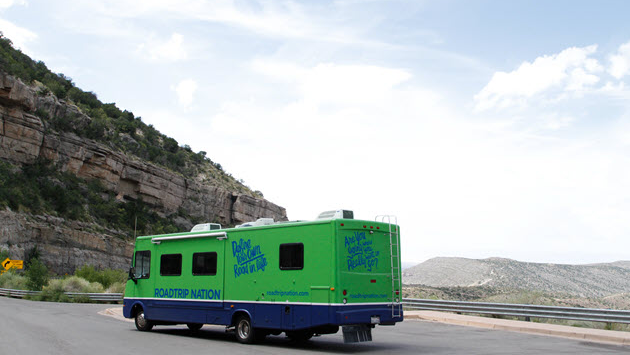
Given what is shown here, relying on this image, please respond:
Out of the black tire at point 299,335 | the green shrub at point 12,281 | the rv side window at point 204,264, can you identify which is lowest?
the black tire at point 299,335

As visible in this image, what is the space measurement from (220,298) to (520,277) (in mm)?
73123

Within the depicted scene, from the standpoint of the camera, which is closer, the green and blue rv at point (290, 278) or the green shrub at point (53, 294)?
the green and blue rv at point (290, 278)

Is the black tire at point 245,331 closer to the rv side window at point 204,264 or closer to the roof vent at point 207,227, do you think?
the rv side window at point 204,264

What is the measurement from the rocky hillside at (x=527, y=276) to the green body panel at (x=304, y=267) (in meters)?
61.0

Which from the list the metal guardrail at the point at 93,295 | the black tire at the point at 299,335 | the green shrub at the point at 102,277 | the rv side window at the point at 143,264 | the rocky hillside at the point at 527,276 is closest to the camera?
the black tire at the point at 299,335

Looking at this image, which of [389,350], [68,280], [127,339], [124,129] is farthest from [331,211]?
[124,129]

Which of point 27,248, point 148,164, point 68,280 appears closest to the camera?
point 68,280

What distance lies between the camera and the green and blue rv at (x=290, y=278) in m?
12.3

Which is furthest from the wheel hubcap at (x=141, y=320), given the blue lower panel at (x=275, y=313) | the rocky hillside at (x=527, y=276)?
the rocky hillside at (x=527, y=276)

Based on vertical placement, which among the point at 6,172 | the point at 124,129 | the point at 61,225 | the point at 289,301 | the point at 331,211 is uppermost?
the point at 124,129

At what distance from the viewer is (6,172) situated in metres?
51.6

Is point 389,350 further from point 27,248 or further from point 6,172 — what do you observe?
point 6,172

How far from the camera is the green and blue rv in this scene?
12.3 m

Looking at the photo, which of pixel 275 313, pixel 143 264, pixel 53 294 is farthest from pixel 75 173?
pixel 275 313
